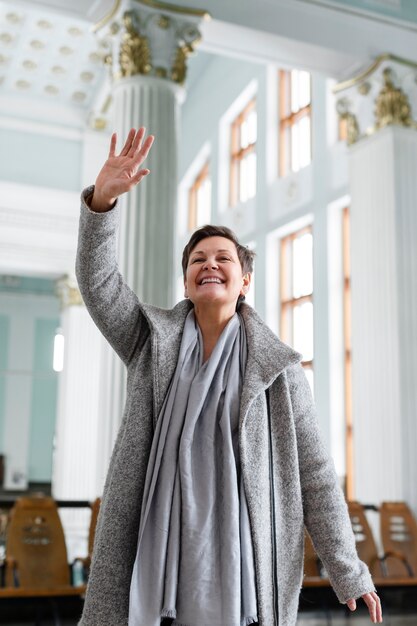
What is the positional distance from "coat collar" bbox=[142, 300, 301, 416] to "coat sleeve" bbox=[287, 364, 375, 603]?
0.09 m

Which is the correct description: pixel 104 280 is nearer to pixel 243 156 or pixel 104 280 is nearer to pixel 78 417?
pixel 78 417

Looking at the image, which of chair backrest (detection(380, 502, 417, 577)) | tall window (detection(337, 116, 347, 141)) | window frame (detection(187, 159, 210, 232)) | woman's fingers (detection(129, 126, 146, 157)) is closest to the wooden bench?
chair backrest (detection(380, 502, 417, 577))

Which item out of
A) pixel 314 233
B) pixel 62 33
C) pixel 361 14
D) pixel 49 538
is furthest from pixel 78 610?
pixel 62 33

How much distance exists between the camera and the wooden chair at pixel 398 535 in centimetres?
816

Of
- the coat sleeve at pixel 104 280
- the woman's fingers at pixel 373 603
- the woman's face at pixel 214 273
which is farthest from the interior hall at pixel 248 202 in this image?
the woman's face at pixel 214 273

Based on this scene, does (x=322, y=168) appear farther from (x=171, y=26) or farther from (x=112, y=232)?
(x=112, y=232)

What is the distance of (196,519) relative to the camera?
2.02 m

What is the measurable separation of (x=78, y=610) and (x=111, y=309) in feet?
15.2

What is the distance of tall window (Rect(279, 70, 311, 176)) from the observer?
1427 centimetres

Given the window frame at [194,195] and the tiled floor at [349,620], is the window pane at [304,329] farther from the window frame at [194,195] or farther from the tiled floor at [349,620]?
the tiled floor at [349,620]

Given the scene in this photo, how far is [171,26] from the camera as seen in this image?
8.27 m

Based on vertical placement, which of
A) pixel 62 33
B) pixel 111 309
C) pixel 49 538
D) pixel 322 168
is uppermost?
pixel 62 33

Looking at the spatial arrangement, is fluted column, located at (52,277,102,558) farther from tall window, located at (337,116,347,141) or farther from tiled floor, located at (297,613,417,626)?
tiled floor, located at (297,613,417,626)

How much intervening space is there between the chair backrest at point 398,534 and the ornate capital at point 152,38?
4.90 metres
